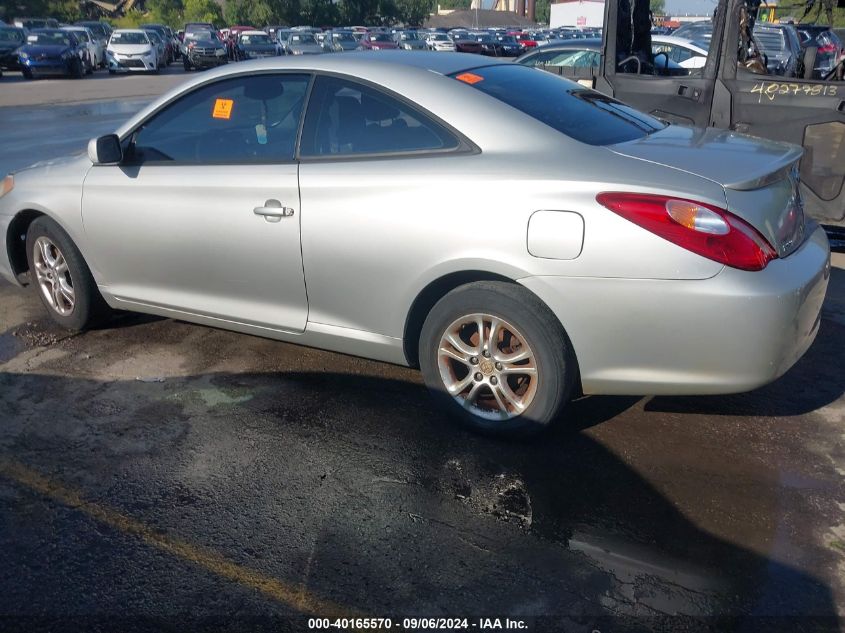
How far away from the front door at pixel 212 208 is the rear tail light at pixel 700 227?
5.36ft

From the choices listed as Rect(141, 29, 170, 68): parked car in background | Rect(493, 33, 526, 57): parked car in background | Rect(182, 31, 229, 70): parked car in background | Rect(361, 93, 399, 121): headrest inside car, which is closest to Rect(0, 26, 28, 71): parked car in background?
Rect(141, 29, 170, 68): parked car in background

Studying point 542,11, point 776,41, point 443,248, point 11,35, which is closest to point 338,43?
point 11,35

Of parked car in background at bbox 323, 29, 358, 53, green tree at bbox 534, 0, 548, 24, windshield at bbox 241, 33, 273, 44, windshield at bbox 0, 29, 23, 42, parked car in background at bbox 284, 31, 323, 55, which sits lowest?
green tree at bbox 534, 0, 548, 24

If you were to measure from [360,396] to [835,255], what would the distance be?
4.64m

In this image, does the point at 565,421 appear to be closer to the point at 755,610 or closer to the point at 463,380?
the point at 463,380

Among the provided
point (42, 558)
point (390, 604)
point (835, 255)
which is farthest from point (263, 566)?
point (835, 255)

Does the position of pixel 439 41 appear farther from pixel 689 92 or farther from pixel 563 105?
pixel 563 105

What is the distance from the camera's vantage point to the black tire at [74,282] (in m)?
4.97

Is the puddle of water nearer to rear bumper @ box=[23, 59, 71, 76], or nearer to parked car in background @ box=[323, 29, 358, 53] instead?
rear bumper @ box=[23, 59, 71, 76]

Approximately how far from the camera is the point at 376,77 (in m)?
3.96

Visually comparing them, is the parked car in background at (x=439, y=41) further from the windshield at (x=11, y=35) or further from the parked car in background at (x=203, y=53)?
the windshield at (x=11, y=35)

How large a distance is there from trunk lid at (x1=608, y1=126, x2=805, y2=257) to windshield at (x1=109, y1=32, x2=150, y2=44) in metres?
31.1

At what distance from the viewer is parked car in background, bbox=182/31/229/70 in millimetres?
33812

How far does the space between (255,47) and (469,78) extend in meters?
32.4
